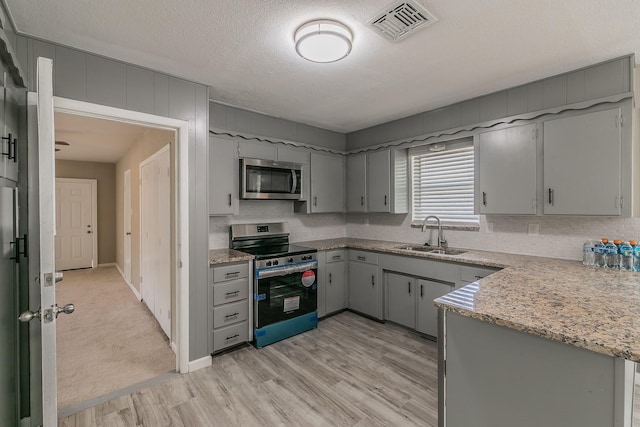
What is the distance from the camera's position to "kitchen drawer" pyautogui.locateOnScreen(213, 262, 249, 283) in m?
2.76

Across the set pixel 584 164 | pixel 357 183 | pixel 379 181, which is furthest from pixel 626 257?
pixel 357 183

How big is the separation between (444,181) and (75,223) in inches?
302

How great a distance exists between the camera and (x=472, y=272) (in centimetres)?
272

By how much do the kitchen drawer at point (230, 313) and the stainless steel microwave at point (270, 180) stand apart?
1.12 m

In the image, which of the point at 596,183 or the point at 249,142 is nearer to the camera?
the point at 596,183

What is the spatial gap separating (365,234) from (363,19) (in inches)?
122

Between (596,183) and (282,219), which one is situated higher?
(596,183)

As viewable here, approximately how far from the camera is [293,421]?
1959mm

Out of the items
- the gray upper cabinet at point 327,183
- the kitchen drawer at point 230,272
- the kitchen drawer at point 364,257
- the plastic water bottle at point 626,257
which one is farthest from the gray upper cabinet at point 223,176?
the plastic water bottle at point 626,257

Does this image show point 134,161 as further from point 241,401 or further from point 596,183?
point 596,183

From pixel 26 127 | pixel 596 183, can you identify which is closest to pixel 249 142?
pixel 26 127

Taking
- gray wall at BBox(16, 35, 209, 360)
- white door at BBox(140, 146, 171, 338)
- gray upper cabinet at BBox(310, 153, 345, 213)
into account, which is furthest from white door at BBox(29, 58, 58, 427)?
gray upper cabinet at BBox(310, 153, 345, 213)

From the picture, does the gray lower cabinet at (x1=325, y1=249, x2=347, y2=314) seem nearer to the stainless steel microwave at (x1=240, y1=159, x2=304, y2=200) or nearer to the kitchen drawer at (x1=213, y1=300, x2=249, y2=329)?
the stainless steel microwave at (x1=240, y1=159, x2=304, y2=200)

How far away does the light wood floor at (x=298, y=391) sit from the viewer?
1980 mm
